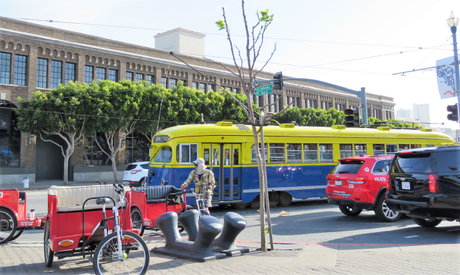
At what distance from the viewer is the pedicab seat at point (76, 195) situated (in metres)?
5.76

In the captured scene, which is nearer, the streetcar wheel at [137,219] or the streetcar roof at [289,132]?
the streetcar wheel at [137,219]

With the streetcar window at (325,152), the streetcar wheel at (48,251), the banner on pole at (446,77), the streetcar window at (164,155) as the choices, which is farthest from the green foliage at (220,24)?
the banner on pole at (446,77)

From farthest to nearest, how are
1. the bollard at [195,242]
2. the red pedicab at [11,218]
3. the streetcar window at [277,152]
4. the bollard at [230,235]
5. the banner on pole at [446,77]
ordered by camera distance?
the banner on pole at [446,77] → the streetcar window at [277,152] → the red pedicab at [11,218] → the bollard at [230,235] → the bollard at [195,242]

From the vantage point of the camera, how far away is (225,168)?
481 inches

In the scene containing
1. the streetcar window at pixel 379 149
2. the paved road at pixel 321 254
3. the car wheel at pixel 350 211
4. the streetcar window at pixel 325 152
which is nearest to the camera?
the paved road at pixel 321 254

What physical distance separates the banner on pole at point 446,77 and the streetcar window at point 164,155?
11.3m

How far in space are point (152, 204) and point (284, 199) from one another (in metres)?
6.55

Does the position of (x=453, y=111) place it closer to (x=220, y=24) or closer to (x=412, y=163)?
(x=412, y=163)

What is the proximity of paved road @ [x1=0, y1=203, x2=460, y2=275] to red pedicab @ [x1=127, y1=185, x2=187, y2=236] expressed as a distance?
1.42ft

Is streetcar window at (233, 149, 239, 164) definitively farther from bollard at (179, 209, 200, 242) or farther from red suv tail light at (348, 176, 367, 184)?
bollard at (179, 209, 200, 242)

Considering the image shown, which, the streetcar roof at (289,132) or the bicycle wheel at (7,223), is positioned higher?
the streetcar roof at (289,132)

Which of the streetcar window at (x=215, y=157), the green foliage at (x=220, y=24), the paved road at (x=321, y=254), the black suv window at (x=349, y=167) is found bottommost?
the paved road at (x=321, y=254)

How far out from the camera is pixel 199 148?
471 inches

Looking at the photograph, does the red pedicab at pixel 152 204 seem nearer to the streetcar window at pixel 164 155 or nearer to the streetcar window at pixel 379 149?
the streetcar window at pixel 164 155
